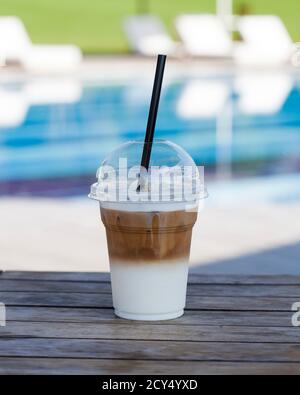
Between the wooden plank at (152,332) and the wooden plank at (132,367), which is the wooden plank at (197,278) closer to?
the wooden plank at (152,332)

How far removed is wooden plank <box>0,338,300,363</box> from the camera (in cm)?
215

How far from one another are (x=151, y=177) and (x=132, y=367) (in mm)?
616

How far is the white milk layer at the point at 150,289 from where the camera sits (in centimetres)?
248

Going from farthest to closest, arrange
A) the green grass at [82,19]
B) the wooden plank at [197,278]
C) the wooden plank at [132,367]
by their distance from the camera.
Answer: the green grass at [82,19] < the wooden plank at [197,278] < the wooden plank at [132,367]

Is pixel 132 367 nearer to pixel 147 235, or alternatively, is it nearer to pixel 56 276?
pixel 147 235

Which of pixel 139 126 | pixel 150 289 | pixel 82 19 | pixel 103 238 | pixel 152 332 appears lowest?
pixel 152 332

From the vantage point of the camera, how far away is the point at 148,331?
239cm

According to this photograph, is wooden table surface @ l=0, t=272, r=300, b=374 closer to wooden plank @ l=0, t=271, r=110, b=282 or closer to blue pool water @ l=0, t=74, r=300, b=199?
wooden plank @ l=0, t=271, r=110, b=282

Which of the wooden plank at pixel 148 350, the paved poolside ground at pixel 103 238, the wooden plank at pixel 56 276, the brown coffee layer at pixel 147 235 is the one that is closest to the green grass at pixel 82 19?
the paved poolside ground at pixel 103 238

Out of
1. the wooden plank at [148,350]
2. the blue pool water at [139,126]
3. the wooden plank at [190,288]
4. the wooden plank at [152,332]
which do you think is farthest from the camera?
the blue pool water at [139,126]

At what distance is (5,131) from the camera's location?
38.1 feet

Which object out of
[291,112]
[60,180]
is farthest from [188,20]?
[60,180]

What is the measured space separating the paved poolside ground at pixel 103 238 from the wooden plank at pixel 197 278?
1.55 metres

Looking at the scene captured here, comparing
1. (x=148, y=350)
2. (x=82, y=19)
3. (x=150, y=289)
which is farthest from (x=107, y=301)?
(x=82, y=19)
